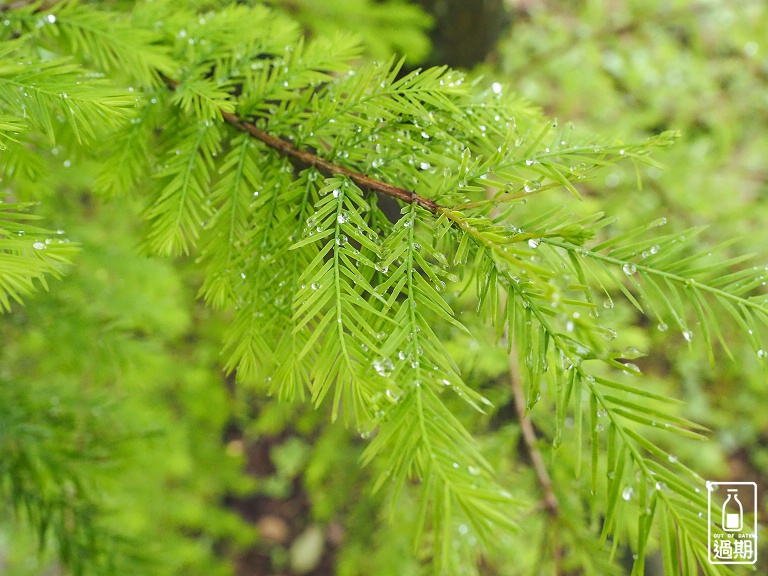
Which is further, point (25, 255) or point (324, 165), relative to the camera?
point (324, 165)

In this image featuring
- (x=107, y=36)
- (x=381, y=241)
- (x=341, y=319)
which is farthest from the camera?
(x=107, y=36)

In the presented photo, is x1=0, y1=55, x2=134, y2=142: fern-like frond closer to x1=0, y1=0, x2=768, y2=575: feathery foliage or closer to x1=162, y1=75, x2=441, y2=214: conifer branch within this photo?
x1=0, y1=0, x2=768, y2=575: feathery foliage

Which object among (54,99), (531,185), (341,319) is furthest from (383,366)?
(54,99)

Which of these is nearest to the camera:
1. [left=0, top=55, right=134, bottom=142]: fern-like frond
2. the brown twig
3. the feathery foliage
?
the feathery foliage

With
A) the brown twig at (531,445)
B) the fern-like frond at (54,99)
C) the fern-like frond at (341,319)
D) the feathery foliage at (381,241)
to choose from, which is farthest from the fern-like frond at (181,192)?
the brown twig at (531,445)

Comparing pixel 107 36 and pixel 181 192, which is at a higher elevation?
pixel 107 36

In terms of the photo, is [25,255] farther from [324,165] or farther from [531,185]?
[531,185]

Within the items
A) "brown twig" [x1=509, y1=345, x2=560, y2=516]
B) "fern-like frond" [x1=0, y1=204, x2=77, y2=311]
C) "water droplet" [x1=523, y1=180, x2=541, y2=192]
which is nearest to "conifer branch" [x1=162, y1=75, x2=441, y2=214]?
"water droplet" [x1=523, y1=180, x2=541, y2=192]

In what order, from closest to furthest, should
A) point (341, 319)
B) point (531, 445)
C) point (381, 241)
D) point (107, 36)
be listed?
point (341, 319), point (381, 241), point (107, 36), point (531, 445)
